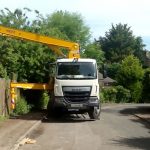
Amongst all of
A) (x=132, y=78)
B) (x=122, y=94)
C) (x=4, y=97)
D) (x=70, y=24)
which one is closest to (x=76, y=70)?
(x=4, y=97)

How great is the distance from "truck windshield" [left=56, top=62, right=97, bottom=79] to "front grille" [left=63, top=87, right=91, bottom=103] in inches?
26.9

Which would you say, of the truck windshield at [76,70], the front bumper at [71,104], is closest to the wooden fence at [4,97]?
the front bumper at [71,104]

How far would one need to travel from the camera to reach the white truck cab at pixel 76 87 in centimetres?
2722

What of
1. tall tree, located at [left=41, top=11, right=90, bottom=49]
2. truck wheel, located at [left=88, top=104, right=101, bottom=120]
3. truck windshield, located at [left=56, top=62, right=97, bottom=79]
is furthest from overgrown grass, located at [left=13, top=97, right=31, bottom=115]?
tall tree, located at [left=41, top=11, right=90, bottom=49]

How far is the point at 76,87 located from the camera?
27188 millimetres

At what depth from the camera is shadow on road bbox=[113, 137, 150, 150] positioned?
52.6ft

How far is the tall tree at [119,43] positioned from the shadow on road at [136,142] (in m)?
95.2

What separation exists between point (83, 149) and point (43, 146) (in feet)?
5.01

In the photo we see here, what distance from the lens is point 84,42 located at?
97.1 metres

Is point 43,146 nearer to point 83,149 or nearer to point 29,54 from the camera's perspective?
point 83,149

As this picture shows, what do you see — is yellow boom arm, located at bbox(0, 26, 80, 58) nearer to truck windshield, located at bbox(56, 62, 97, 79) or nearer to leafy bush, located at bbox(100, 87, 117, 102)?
truck windshield, located at bbox(56, 62, 97, 79)

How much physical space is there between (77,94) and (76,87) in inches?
15.9

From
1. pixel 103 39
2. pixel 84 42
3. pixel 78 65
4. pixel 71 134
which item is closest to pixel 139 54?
pixel 103 39

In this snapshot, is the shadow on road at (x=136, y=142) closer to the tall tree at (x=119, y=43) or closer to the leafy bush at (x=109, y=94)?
the leafy bush at (x=109, y=94)
